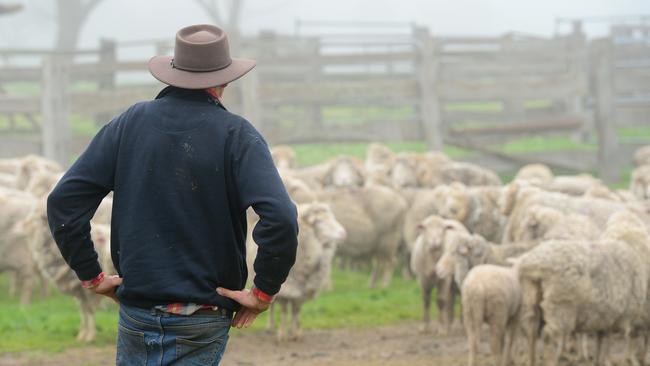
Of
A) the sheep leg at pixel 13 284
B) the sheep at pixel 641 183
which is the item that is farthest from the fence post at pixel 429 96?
the sheep leg at pixel 13 284

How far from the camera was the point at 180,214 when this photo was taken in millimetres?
3715

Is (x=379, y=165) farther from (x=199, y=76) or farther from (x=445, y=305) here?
(x=199, y=76)

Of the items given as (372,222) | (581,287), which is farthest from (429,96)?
(581,287)

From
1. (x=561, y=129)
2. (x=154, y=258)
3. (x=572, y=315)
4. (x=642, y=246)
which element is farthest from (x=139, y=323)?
(x=561, y=129)

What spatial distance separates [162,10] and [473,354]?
95769 mm

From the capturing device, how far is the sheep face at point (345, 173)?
14758 millimetres

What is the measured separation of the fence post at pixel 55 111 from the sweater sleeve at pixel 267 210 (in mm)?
15117

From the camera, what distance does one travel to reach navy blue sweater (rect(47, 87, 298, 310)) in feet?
12.0

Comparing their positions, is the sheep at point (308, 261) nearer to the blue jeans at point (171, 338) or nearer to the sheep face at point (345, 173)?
the sheep face at point (345, 173)

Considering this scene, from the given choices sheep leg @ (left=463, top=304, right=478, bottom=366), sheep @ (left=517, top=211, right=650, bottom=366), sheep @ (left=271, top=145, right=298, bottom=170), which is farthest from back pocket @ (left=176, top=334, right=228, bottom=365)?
sheep @ (left=271, top=145, right=298, bottom=170)

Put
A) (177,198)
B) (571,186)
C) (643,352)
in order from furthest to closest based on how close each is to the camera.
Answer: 1. (571,186)
2. (643,352)
3. (177,198)

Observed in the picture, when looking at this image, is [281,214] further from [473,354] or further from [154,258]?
[473,354]

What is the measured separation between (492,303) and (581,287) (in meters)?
0.75

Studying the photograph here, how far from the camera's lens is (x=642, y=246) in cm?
831
